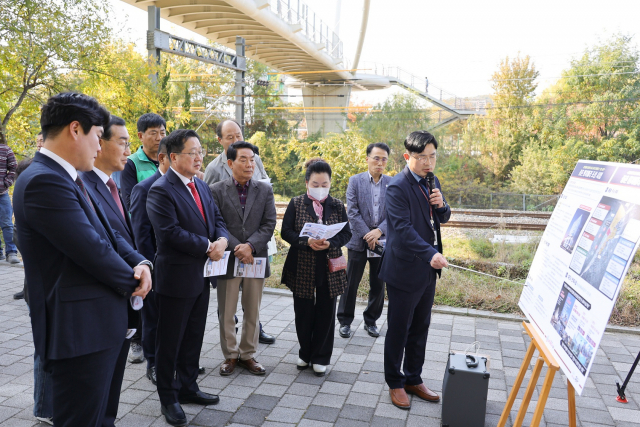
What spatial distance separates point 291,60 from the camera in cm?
2908

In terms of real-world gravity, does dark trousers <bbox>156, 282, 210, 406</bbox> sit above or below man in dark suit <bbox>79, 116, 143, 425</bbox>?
below

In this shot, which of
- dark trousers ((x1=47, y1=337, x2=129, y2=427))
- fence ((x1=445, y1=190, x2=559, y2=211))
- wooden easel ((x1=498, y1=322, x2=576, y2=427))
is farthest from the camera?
fence ((x1=445, y1=190, x2=559, y2=211))

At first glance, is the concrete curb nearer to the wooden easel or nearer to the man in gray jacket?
the man in gray jacket

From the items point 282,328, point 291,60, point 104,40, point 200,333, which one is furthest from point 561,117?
point 200,333

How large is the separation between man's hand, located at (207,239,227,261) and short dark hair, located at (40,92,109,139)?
1462 mm

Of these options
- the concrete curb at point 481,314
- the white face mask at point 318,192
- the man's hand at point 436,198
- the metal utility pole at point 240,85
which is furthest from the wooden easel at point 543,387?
the metal utility pole at point 240,85

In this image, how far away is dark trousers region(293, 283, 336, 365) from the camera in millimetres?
4121

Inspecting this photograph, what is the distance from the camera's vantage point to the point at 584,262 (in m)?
2.51

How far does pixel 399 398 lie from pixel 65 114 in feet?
9.94

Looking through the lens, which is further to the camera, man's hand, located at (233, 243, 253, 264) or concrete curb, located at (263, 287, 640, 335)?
concrete curb, located at (263, 287, 640, 335)

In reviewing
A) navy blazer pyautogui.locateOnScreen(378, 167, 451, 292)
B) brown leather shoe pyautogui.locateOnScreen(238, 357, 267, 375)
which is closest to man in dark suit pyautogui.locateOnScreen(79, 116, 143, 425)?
brown leather shoe pyautogui.locateOnScreen(238, 357, 267, 375)

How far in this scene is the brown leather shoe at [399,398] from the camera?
3.61 metres

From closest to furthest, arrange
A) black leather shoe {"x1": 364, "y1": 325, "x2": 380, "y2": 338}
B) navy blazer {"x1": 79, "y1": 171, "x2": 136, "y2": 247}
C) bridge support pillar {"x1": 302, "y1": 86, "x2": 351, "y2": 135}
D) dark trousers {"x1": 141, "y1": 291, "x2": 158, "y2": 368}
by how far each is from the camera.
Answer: navy blazer {"x1": 79, "y1": 171, "x2": 136, "y2": 247}, dark trousers {"x1": 141, "y1": 291, "x2": 158, "y2": 368}, black leather shoe {"x1": 364, "y1": 325, "x2": 380, "y2": 338}, bridge support pillar {"x1": 302, "y1": 86, "x2": 351, "y2": 135}

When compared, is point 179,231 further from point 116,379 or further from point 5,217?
point 5,217
